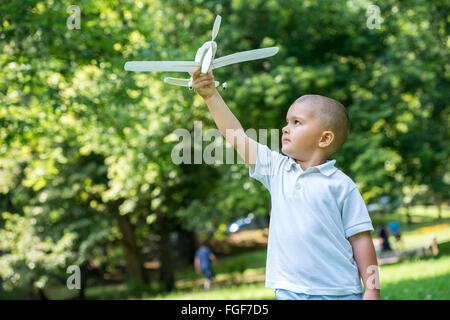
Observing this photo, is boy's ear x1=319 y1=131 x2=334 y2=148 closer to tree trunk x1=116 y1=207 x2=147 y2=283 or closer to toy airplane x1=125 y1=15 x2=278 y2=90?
toy airplane x1=125 y1=15 x2=278 y2=90

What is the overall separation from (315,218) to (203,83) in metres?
0.68

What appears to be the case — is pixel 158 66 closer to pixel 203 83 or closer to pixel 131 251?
pixel 203 83

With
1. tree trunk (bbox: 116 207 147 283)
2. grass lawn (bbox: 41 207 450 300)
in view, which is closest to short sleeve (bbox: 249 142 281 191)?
grass lawn (bbox: 41 207 450 300)

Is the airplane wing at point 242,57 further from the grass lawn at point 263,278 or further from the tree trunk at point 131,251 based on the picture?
the tree trunk at point 131,251

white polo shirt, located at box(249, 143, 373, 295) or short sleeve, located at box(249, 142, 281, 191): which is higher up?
short sleeve, located at box(249, 142, 281, 191)

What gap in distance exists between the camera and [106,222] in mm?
17109

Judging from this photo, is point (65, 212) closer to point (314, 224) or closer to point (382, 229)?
point (382, 229)

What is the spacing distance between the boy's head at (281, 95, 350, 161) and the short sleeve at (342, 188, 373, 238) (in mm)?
233

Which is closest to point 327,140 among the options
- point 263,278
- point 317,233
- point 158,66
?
point 317,233

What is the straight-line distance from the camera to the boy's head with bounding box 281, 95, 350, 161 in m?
1.98

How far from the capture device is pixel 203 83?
1.96 metres

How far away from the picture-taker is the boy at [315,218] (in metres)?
1.84
